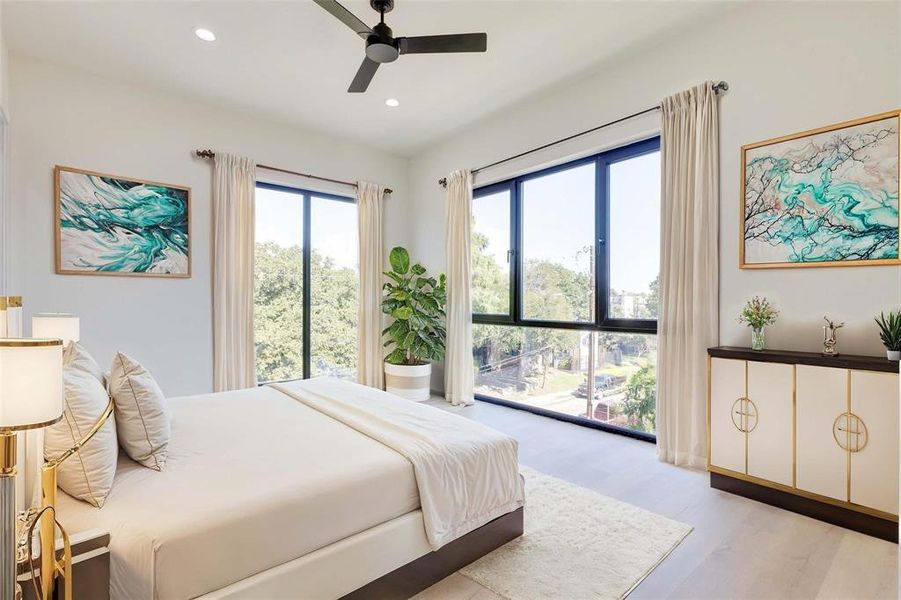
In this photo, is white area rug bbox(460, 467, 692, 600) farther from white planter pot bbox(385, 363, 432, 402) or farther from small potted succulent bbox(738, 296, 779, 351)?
white planter pot bbox(385, 363, 432, 402)

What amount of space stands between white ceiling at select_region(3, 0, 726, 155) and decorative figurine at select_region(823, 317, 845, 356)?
7.00 ft

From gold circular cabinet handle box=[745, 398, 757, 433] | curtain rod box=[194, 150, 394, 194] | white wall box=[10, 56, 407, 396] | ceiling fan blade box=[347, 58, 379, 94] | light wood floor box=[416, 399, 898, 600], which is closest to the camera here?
light wood floor box=[416, 399, 898, 600]

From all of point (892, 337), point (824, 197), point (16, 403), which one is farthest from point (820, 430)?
point (16, 403)

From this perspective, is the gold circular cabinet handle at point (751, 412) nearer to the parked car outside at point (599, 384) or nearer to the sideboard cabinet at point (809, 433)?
the sideboard cabinet at point (809, 433)

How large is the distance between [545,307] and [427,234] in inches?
75.4

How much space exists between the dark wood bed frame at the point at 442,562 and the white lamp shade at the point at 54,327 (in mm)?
1763

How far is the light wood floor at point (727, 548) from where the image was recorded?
1748 mm

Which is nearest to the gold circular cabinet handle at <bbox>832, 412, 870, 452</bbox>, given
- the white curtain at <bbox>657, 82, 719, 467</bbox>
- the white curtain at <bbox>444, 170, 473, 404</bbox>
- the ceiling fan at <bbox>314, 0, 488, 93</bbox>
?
the white curtain at <bbox>657, 82, 719, 467</bbox>

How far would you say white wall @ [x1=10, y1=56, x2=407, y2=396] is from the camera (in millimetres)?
3277

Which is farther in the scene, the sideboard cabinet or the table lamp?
the sideboard cabinet

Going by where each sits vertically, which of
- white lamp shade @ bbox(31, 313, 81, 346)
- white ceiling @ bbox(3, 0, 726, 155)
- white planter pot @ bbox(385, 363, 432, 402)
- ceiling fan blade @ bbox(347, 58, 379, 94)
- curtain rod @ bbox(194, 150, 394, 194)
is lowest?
white planter pot @ bbox(385, 363, 432, 402)

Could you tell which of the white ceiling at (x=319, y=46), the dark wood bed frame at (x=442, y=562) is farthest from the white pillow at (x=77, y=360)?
the white ceiling at (x=319, y=46)

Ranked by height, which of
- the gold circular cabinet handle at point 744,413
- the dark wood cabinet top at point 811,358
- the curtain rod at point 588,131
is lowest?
the gold circular cabinet handle at point 744,413

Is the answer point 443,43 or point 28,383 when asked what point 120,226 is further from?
point 28,383
